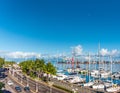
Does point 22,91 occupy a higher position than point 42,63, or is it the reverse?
point 42,63

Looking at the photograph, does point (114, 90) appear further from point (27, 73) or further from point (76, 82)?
point (27, 73)

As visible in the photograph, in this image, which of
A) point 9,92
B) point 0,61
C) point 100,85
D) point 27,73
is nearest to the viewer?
point 9,92

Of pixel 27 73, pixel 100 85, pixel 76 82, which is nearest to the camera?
pixel 100 85

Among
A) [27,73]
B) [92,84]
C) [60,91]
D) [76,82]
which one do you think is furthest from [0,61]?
[60,91]

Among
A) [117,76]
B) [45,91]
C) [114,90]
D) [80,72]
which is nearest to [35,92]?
[45,91]

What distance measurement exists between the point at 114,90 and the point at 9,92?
45.3 meters

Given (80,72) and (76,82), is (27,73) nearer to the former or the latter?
(76,82)

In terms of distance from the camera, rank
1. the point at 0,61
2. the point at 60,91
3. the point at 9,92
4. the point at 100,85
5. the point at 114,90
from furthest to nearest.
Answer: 1. the point at 0,61
2. the point at 100,85
3. the point at 114,90
4. the point at 60,91
5. the point at 9,92

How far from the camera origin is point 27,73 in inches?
5669

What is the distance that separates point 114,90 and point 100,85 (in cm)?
991

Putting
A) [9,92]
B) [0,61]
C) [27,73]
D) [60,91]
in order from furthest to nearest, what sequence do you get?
[0,61] → [27,73] → [60,91] → [9,92]

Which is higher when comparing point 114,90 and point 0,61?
point 0,61

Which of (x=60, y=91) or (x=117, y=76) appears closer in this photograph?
(x=60, y=91)

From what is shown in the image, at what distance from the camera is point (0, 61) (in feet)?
607
